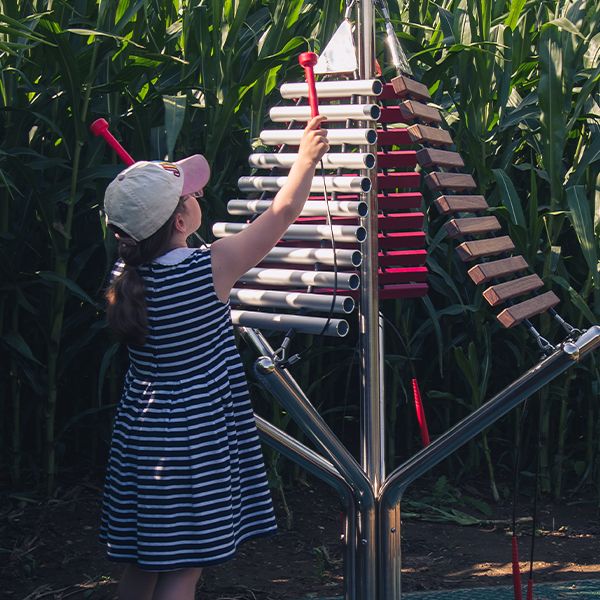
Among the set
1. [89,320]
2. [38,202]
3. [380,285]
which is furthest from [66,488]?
[380,285]

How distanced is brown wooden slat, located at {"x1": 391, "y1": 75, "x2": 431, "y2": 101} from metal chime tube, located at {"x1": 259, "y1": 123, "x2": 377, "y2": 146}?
0.09 meters

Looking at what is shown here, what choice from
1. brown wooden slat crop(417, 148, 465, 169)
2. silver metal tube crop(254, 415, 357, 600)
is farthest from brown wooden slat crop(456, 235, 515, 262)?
silver metal tube crop(254, 415, 357, 600)

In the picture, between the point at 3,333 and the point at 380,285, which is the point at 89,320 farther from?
the point at 380,285

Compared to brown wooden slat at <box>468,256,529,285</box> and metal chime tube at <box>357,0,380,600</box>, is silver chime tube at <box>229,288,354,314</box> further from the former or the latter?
brown wooden slat at <box>468,256,529,285</box>

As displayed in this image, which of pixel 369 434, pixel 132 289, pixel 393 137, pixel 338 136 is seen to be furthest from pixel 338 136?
pixel 369 434

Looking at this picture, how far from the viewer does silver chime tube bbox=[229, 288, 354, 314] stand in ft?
6.93

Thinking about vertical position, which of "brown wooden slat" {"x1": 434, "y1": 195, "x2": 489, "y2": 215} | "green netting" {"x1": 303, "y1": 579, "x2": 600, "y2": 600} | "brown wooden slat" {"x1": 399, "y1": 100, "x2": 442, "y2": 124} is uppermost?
"brown wooden slat" {"x1": 399, "y1": 100, "x2": 442, "y2": 124}

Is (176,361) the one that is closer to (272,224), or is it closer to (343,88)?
(272,224)

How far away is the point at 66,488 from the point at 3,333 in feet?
1.77

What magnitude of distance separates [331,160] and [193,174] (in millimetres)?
268

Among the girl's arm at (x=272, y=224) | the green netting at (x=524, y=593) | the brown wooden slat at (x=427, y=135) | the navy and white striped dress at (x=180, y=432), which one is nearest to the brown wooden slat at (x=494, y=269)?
the brown wooden slat at (x=427, y=135)

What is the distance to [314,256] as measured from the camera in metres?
2.19

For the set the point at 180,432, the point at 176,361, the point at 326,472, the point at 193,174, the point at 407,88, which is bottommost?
the point at 326,472

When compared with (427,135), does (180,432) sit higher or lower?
lower
